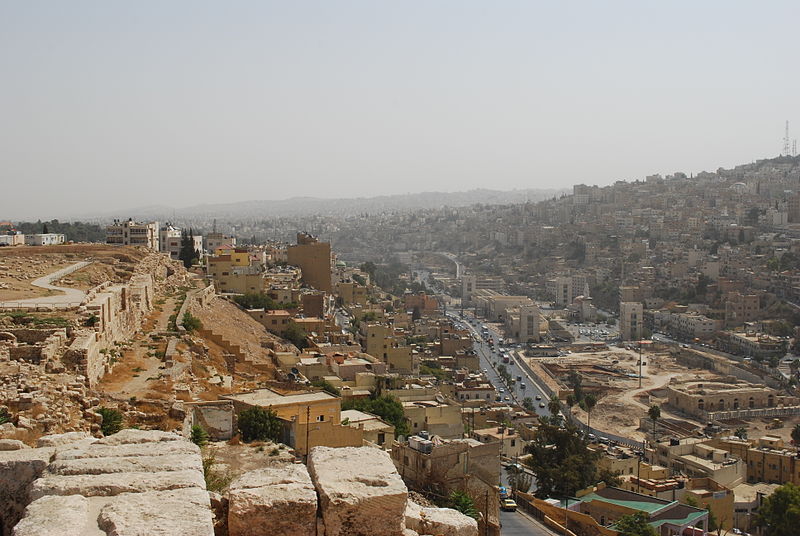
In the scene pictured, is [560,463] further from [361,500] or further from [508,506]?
[361,500]

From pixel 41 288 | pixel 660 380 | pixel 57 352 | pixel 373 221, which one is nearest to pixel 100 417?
pixel 57 352

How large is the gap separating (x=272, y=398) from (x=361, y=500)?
7.94 metres

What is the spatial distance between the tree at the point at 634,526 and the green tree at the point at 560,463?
2.45 metres

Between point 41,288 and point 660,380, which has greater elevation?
point 41,288

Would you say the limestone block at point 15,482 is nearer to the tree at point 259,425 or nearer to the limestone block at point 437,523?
the limestone block at point 437,523

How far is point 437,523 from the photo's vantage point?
3359 mm

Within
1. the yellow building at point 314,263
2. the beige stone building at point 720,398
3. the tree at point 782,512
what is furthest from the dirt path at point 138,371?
the beige stone building at point 720,398

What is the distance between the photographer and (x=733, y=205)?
81.9m

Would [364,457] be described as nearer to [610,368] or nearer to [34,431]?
[34,431]

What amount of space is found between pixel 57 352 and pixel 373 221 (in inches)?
5234

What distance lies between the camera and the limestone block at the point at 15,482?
3.06 metres

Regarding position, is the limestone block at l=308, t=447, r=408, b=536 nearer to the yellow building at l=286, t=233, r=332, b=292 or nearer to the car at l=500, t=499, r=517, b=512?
the car at l=500, t=499, r=517, b=512

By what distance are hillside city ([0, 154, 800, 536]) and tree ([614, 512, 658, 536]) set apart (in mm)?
70

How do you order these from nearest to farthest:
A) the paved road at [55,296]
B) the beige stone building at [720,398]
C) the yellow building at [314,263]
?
the paved road at [55,296] < the beige stone building at [720,398] < the yellow building at [314,263]
